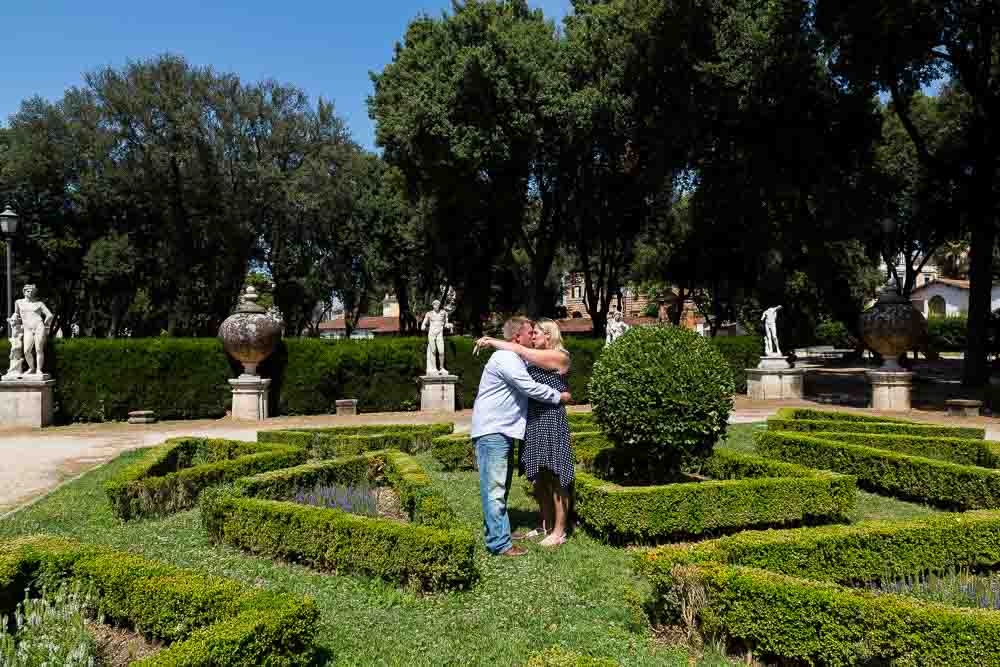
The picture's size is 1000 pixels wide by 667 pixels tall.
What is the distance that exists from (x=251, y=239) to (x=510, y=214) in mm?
10711

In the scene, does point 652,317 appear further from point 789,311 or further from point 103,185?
point 103,185

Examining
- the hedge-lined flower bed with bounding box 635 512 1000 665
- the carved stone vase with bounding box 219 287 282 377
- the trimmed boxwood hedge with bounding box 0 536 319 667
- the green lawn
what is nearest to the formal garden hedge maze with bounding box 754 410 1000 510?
the hedge-lined flower bed with bounding box 635 512 1000 665

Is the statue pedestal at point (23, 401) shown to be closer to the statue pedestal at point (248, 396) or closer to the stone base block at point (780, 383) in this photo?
the statue pedestal at point (248, 396)

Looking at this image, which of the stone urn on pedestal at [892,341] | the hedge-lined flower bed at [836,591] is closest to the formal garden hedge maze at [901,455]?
the hedge-lined flower bed at [836,591]

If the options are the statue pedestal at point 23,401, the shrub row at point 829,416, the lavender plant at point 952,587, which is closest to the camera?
the lavender plant at point 952,587

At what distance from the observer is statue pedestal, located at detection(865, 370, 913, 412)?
17.0 m

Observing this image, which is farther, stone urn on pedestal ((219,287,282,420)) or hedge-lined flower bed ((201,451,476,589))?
stone urn on pedestal ((219,287,282,420))

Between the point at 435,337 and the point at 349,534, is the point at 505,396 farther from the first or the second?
the point at 435,337

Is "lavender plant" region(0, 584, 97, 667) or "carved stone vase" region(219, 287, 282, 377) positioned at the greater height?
Result: "carved stone vase" region(219, 287, 282, 377)

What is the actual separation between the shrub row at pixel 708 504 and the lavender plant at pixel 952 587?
53.2 inches

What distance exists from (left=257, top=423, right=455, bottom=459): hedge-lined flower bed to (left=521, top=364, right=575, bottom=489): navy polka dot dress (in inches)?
189

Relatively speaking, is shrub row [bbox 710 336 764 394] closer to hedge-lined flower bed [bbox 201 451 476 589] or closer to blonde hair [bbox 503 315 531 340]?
hedge-lined flower bed [bbox 201 451 476 589]

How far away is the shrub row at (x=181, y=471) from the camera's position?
7.12m

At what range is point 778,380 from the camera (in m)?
19.9
